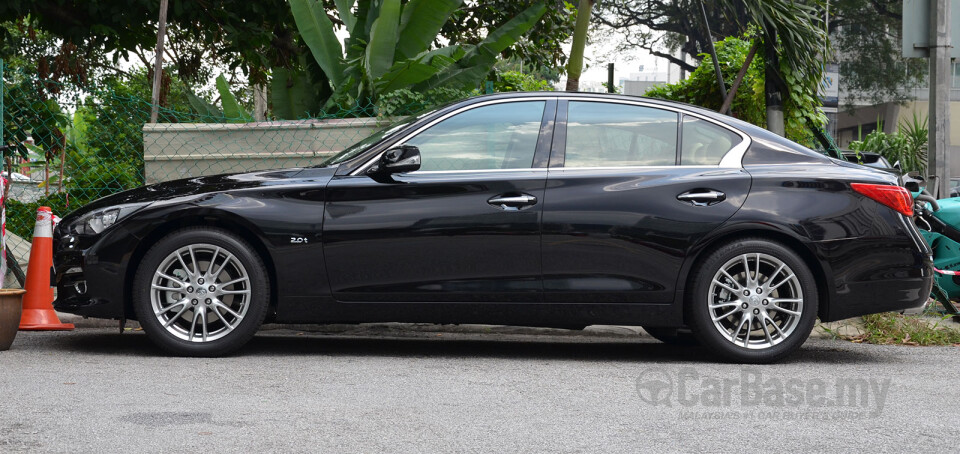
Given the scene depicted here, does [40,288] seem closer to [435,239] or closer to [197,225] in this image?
[197,225]

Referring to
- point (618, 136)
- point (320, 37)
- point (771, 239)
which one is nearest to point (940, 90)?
point (771, 239)

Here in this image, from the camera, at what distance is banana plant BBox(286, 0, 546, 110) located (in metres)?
8.77

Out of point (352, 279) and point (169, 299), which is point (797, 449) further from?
point (169, 299)

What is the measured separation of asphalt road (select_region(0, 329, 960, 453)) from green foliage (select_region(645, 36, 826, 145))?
3.32 metres

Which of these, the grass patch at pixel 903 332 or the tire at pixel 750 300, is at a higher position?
the tire at pixel 750 300

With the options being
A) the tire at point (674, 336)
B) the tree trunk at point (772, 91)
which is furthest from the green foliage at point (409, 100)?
the tree trunk at point (772, 91)

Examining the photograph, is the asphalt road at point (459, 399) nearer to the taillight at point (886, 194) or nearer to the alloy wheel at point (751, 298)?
the alloy wheel at point (751, 298)

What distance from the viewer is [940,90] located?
9008 mm

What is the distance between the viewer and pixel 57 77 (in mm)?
13734

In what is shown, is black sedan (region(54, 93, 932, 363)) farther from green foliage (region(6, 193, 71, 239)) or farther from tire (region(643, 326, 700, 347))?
green foliage (region(6, 193, 71, 239))

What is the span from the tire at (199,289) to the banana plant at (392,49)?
334cm

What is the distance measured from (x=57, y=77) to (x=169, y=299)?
9266mm

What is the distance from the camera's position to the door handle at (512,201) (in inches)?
225

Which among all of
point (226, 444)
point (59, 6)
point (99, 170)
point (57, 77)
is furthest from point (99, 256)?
point (57, 77)
